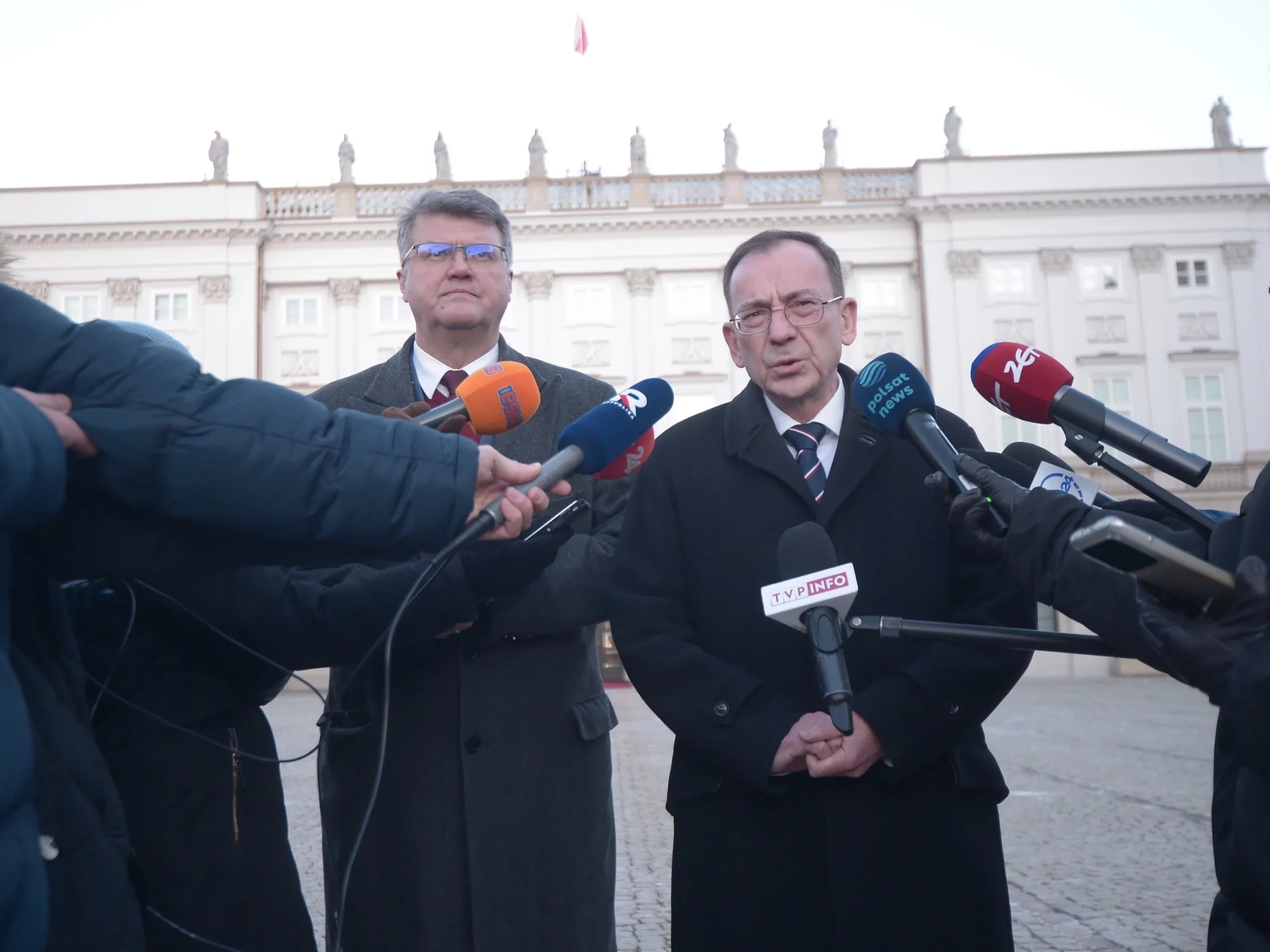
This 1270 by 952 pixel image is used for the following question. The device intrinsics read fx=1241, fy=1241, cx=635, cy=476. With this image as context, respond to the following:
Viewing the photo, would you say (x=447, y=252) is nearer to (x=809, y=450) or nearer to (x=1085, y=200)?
(x=809, y=450)

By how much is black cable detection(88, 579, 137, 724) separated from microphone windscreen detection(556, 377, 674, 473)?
2.72ft

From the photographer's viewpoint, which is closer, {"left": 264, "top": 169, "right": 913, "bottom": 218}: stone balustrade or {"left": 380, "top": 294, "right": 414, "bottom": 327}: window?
{"left": 380, "top": 294, "right": 414, "bottom": 327}: window

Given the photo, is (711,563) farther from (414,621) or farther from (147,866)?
(147,866)

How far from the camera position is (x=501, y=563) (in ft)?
8.12

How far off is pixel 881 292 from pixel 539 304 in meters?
8.29

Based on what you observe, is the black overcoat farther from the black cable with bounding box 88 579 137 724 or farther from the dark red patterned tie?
the black cable with bounding box 88 579 137 724

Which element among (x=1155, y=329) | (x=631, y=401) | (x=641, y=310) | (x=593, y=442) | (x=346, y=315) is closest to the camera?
(x=593, y=442)

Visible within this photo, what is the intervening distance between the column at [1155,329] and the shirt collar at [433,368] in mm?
28576

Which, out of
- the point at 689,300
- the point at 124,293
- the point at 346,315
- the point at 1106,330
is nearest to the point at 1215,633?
the point at 689,300

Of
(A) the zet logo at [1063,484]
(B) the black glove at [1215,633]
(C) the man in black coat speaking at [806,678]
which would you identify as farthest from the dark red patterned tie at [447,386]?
(B) the black glove at [1215,633]

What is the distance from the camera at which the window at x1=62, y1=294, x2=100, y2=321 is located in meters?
29.2

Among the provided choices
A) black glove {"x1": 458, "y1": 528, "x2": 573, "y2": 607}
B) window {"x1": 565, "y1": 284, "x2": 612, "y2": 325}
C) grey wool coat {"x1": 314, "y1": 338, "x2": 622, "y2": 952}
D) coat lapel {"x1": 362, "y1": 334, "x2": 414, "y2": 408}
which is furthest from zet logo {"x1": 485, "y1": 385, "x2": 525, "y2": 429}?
window {"x1": 565, "y1": 284, "x2": 612, "y2": 325}

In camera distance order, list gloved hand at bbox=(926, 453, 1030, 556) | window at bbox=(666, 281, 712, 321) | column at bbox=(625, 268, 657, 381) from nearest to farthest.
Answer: gloved hand at bbox=(926, 453, 1030, 556), column at bbox=(625, 268, 657, 381), window at bbox=(666, 281, 712, 321)

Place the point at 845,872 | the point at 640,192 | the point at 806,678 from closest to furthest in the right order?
the point at 845,872 < the point at 806,678 < the point at 640,192
